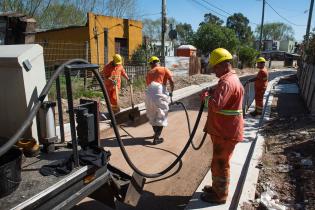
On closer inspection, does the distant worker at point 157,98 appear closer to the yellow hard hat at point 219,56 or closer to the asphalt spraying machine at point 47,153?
the yellow hard hat at point 219,56

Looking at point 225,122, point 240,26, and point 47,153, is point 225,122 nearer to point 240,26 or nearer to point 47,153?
point 47,153

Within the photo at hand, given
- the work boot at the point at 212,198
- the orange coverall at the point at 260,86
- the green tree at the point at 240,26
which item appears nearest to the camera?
the work boot at the point at 212,198

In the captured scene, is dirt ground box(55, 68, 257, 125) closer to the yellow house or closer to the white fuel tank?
the yellow house

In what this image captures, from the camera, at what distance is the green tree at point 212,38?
30.1 meters

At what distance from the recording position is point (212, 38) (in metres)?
30.2

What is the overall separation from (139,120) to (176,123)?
1025 millimetres

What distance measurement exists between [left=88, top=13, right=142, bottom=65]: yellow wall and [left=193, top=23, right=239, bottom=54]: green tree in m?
10.2

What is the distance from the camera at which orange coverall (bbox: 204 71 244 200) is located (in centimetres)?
369

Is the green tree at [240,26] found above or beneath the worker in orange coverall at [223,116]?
above

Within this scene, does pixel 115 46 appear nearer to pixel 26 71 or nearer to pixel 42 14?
pixel 42 14

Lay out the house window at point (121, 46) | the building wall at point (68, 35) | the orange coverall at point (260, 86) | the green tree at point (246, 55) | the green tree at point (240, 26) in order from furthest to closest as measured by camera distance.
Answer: the green tree at point (240, 26)
the green tree at point (246, 55)
the house window at point (121, 46)
the building wall at point (68, 35)
the orange coverall at point (260, 86)

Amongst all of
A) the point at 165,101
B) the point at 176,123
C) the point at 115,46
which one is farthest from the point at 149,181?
the point at 115,46

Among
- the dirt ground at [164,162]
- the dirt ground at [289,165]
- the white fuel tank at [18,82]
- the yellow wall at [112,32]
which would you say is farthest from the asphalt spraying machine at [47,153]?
the yellow wall at [112,32]

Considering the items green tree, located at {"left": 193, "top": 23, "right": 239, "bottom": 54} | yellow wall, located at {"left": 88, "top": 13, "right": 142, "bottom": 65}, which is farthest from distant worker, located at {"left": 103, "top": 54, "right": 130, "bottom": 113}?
green tree, located at {"left": 193, "top": 23, "right": 239, "bottom": 54}
